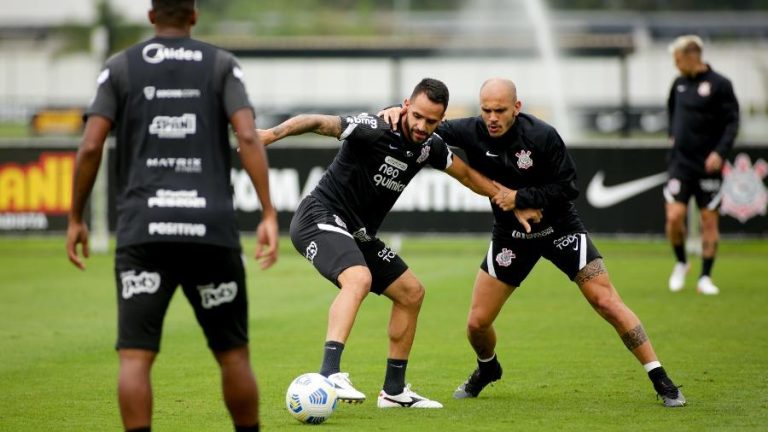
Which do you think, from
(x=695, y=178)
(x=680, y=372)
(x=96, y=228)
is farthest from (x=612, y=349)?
(x=96, y=228)

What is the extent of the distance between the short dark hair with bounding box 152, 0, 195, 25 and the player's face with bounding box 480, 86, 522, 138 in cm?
278

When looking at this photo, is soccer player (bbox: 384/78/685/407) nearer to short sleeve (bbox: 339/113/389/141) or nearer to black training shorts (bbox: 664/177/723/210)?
short sleeve (bbox: 339/113/389/141)

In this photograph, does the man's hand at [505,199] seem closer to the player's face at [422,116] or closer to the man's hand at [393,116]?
the player's face at [422,116]

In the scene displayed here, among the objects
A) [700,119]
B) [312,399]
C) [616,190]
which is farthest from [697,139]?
[312,399]

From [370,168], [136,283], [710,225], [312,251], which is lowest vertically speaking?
[710,225]

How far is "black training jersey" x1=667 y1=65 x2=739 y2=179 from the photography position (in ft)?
50.3

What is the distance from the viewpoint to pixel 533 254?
9.09m

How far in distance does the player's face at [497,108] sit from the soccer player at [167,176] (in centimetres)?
264

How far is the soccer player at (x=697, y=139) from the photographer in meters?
15.2

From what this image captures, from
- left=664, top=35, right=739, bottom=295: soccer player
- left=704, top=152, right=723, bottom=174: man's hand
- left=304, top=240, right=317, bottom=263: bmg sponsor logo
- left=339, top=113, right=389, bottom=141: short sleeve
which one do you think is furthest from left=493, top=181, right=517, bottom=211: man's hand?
left=664, top=35, right=739, bottom=295: soccer player

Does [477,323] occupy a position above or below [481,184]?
below

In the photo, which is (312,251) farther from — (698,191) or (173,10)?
(698,191)

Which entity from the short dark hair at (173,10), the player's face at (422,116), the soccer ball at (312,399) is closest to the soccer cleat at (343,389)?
the soccer ball at (312,399)

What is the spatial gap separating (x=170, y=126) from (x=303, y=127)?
7.17 ft
